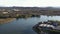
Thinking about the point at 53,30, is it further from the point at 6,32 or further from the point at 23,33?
the point at 6,32

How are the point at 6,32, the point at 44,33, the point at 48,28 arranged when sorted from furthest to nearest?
the point at 48,28 → the point at 6,32 → the point at 44,33

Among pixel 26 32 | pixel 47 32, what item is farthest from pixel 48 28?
pixel 26 32

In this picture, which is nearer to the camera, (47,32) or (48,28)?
(47,32)

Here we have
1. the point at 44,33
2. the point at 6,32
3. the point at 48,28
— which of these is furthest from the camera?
the point at 48,28

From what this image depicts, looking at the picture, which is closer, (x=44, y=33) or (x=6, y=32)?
(x=44, y=33)

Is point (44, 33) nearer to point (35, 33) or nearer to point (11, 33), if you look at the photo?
point (35, 33)

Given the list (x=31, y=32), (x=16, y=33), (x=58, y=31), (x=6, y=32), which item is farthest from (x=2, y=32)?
(x=58, y=31)

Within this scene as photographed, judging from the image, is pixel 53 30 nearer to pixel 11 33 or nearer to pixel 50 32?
pixel 50 32

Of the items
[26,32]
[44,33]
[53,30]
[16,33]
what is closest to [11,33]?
[16,33]
